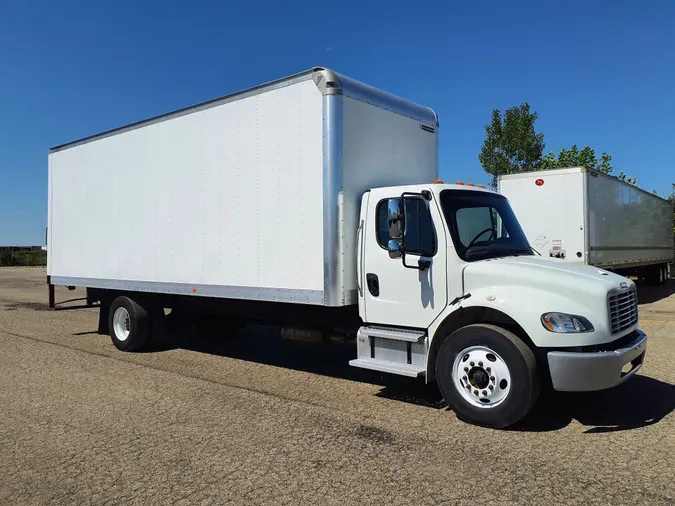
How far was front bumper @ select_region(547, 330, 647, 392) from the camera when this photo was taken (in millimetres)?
4684

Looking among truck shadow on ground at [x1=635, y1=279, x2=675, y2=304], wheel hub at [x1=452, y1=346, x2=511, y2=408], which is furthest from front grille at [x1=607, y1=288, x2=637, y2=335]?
truck shadow on ground at [x1=635, y1=279, x2=675, y2=304]

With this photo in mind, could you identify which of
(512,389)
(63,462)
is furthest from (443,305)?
(63,462)

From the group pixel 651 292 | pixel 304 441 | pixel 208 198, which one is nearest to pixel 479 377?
pixel 304 441

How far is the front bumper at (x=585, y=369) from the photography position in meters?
4.68

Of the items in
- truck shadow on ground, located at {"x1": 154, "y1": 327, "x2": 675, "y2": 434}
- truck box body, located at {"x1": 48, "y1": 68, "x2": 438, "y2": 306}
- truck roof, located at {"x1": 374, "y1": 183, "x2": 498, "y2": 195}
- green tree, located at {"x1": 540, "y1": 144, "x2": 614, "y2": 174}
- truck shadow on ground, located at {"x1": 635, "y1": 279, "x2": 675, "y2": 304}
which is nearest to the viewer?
truck shadow on ground, located at {"x1": 154, "y1": 327, "x2": 675, "y2": 434}

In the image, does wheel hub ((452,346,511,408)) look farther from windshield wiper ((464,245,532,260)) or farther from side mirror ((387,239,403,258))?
side mirror ((387,239,403,258))

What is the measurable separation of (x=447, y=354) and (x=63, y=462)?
349cm

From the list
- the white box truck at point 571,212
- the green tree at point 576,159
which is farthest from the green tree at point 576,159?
the white box truck at point 571,212

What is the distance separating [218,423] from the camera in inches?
210

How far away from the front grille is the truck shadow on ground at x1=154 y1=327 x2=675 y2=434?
93cm

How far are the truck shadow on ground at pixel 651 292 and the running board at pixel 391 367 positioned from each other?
544 inches

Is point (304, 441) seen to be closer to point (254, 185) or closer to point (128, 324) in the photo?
point (254, 185)

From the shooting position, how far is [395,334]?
5.81 m

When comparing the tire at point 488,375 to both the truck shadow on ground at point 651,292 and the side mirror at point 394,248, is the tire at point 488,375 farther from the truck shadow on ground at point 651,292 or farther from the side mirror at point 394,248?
the truck shadow on ground at point 651,292
